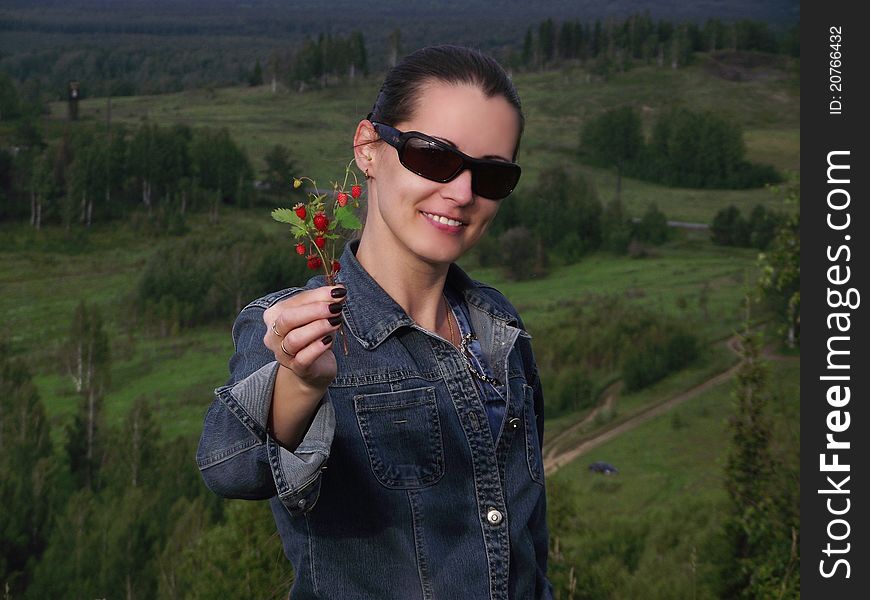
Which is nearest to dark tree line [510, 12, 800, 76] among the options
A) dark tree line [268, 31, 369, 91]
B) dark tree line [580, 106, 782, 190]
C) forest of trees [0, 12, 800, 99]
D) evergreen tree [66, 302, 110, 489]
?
forest of trees [0, 12, 800, 99]

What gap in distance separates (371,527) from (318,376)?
2.15 ft

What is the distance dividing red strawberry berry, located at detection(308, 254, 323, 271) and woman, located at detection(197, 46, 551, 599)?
0.13 metres

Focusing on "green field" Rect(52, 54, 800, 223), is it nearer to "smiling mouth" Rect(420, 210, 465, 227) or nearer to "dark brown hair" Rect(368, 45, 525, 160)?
"dark brown hair" Rect(368, 45, 525, 160)

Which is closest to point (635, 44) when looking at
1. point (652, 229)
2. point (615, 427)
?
point (652, 229)

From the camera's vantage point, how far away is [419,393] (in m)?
2.68

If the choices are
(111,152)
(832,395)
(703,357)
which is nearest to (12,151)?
(111,152)

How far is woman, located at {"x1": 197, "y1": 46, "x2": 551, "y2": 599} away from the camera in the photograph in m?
2.57

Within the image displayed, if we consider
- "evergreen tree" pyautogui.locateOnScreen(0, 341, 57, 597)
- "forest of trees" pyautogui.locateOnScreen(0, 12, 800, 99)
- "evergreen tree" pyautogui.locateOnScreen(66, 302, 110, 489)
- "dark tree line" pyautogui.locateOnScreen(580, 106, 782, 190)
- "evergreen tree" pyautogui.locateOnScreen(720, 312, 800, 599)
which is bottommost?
"evergreen tree" pyautogui.locateOnScreen(66, 302, 110, 489)

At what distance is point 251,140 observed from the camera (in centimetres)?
9681

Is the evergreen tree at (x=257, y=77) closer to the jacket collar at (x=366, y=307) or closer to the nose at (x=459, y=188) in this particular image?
the jacket collar at (x=366, y=307)

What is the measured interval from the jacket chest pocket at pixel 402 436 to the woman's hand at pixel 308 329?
19.7 inches

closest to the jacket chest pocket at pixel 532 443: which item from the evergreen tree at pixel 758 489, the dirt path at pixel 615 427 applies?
the evergreen tree at pixel 758 489

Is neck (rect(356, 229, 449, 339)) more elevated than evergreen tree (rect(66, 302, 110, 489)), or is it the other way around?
neck (rect(356, 229, 449, 339))

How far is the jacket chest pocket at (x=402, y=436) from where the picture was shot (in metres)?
2.58
